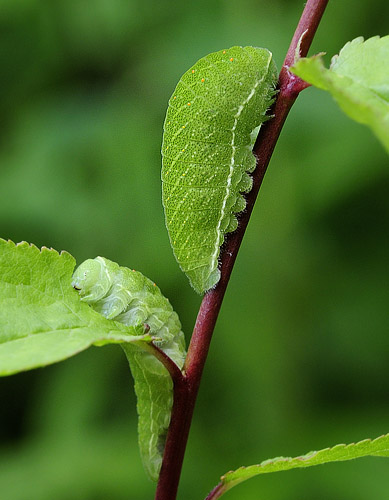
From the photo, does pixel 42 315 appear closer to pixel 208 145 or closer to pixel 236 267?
pixel 208 145

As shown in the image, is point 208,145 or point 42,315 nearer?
point 42,315

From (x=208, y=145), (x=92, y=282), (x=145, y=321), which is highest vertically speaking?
(x=208, y=145)

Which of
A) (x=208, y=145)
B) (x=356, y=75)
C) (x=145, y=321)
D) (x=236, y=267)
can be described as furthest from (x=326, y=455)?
(x=236, y=267)

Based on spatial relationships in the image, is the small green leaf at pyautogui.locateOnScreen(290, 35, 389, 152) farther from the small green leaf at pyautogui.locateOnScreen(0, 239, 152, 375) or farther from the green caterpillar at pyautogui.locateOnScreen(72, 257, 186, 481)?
the green caterpillar at pyautogui.locateOnScreen(72, 257, 186, 481)

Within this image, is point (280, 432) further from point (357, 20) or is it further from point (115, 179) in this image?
point (357, 20)

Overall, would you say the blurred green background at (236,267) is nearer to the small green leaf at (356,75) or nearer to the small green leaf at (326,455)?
the small green leaf at (326,455)

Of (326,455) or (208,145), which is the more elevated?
(208,145)

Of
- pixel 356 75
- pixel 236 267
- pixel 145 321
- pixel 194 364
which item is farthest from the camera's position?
pixel 236 267

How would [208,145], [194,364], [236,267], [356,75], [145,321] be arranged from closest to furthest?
[356,75] < [194,364] < [145,321] < [208,145] < [236,267]
